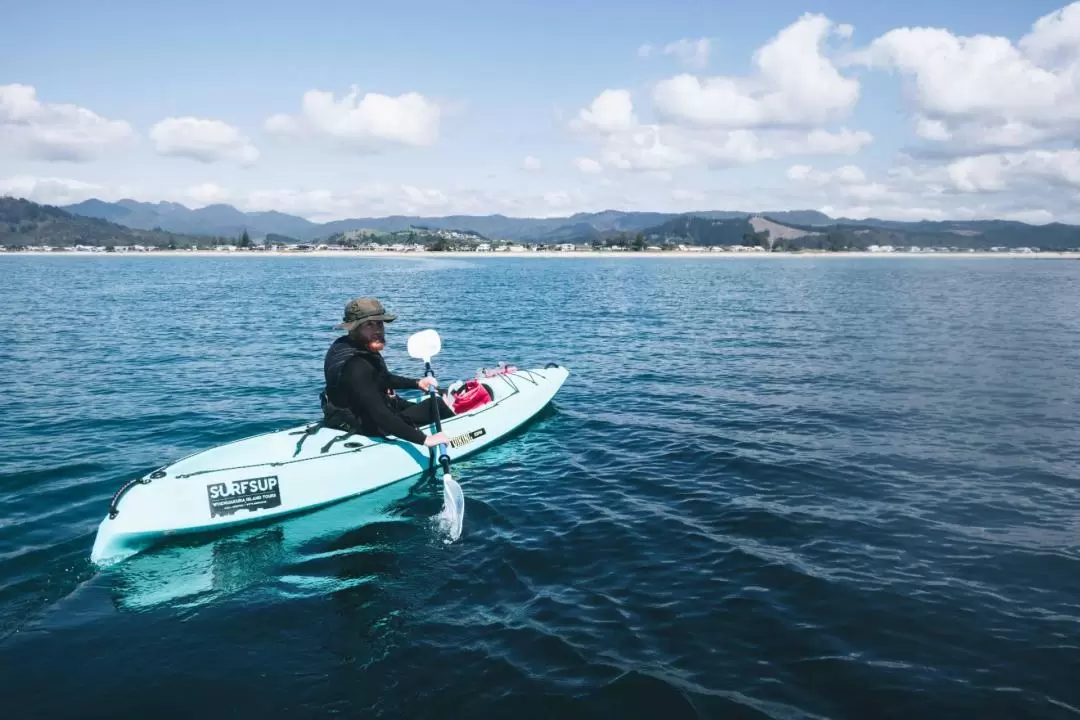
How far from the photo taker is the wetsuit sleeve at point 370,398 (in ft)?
33.5

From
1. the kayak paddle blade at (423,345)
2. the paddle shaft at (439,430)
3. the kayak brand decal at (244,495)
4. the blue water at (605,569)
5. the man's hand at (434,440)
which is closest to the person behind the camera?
the blue water at (605,569)

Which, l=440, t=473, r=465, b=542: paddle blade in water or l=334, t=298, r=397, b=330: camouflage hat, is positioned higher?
l=334, t=298, r=397, b=330: camouflage hat

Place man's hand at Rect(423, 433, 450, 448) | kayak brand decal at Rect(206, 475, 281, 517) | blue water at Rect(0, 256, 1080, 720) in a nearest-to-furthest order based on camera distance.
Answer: blue water at Rect(0, 256, 1080, 720) < kayak brand decal at Rect(206, 475, 281, 517) < man's hand at Rect(423, 433, 450, 448)

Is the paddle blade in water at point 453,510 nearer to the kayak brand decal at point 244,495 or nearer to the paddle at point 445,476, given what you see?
the paddle at point 445,476

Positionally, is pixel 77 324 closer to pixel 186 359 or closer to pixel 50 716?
pixel 186 359


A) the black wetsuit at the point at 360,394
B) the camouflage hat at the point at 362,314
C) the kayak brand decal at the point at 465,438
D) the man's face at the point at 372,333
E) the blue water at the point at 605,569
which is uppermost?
the camouflage hat at the point at 362,314

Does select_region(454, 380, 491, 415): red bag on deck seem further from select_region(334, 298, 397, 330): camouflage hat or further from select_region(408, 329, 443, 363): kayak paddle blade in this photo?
select_region(334, 298, 397, 330): camouflage hat

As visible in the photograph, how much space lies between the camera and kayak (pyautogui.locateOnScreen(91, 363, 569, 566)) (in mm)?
8750

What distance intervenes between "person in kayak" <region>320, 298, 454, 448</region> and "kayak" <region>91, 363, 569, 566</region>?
0.27 metres

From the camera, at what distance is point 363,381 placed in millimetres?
10234

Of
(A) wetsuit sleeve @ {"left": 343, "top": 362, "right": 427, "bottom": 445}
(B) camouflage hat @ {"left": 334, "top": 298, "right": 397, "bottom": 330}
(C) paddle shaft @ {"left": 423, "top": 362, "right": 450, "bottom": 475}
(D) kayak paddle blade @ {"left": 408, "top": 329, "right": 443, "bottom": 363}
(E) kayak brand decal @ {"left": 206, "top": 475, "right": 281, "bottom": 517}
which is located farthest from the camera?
(D) kayak paddle blade @ {"left": 408, "top": 329, "right": 443, "bottom": 363}

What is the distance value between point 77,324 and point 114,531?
103 feet

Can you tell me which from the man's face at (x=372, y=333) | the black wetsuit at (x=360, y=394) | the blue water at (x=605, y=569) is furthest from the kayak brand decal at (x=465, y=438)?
the man's face at (x=372, y=333)

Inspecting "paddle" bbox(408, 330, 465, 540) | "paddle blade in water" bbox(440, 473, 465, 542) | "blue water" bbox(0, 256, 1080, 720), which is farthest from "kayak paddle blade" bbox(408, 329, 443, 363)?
"paddle blade in water" bbox(440, 473, 465, 542)
